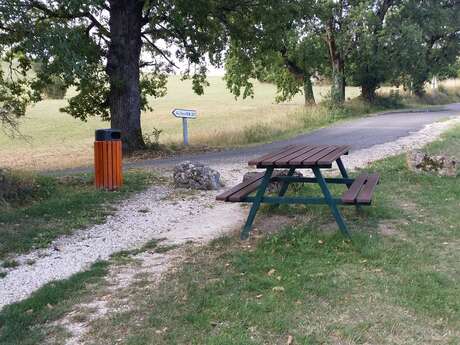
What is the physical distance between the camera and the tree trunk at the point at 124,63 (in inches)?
538

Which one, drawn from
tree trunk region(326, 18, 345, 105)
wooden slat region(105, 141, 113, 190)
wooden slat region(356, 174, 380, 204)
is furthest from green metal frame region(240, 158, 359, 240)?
tree trunk region(326, 18, 345, 105)

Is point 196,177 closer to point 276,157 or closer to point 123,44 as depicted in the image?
point 276,157

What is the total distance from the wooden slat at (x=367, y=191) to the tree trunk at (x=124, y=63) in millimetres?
8246

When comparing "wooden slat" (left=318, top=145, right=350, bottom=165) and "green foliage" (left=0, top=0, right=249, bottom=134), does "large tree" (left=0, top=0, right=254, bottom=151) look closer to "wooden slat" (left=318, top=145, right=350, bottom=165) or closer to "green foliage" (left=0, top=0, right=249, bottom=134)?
"green foliage" (left=0, top=0, right=249, bottom=134)

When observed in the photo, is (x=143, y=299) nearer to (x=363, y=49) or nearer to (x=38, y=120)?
(x=363, y=49)

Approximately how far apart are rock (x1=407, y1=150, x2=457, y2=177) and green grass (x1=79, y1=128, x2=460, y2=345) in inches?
113

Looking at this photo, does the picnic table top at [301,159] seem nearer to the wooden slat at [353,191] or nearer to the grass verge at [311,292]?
the wooden slat at [353,191]

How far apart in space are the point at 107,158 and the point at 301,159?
13.5 ft

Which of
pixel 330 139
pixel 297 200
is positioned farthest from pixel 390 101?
pixel 297 200

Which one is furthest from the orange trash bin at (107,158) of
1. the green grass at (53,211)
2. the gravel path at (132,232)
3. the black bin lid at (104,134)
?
the gravel path at (132,232)

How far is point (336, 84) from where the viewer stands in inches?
1150

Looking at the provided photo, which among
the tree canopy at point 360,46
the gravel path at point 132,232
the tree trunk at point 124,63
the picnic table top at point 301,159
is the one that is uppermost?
the tree canopy at point 360,46

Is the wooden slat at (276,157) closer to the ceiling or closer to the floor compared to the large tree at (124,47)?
closer to the floor

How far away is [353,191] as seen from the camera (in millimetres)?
5910
